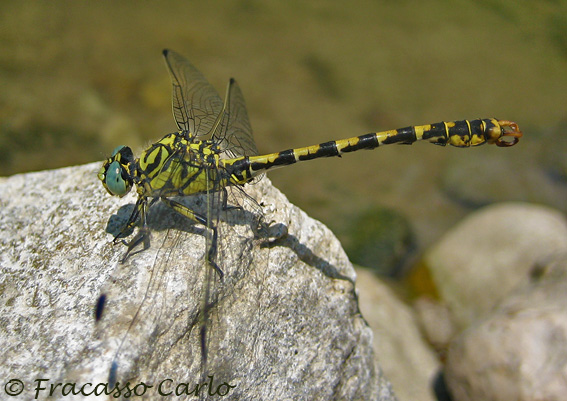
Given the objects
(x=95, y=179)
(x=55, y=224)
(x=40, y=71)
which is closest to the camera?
(x=55, y=224)

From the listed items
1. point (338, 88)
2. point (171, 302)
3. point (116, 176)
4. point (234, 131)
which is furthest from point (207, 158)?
point (338, 88)

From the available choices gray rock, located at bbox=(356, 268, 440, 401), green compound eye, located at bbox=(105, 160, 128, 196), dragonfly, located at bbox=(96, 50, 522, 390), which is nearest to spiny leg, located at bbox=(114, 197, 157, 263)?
dragonfly, located at bbox=(96, 50, 522, 390)

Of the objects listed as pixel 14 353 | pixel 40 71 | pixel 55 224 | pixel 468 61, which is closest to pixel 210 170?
pixel 55 224

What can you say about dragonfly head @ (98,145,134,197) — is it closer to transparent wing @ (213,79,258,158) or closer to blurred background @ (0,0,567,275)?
transparent wing @ (213,79,258,158)

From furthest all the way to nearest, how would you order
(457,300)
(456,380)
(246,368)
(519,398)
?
(457,300) → (456,380) → (519,398) → (246,368)

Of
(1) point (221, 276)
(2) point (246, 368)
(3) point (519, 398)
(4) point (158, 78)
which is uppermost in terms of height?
(4) point (158, 78)

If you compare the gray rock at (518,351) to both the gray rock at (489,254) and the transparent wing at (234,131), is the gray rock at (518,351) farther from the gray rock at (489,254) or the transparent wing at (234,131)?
the transparent wing at (234,131)

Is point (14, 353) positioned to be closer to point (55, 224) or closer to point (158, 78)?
point (55, 224)
